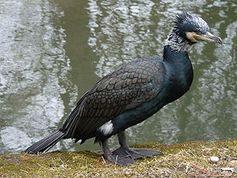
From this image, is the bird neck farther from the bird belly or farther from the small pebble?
the small pebble

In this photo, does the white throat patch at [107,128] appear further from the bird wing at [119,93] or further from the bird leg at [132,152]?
the bird leg at [132,152]

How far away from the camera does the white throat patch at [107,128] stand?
5570 mm

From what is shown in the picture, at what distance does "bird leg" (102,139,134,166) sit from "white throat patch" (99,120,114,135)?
11cm

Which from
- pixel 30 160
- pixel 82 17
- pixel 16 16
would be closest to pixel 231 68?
pixel 82 17

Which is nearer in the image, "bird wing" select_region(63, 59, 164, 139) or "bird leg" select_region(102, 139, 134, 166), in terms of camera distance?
"bird wing" select_region(63, 59, 164, 139)

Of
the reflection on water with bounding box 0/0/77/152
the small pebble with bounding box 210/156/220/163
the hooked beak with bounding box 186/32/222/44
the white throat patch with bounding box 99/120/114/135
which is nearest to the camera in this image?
the small pebble with bounding box 210/156/220/163

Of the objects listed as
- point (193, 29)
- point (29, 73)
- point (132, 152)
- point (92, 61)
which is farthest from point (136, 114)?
point (92, 61)

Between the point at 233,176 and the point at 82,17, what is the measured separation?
10.0 m

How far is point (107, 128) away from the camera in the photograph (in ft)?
18.3

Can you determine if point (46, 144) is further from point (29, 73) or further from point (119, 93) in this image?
point (29, 73)

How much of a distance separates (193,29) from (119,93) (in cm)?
89

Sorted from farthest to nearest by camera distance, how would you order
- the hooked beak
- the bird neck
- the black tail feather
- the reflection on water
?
the reflection on water → the black tail feather → the bird neck → the hooked beak

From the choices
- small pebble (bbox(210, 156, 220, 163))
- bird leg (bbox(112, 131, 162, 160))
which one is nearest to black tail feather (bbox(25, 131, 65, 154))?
bird leg (bbox(112, 131, 162, 160))

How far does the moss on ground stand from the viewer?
4.68m
